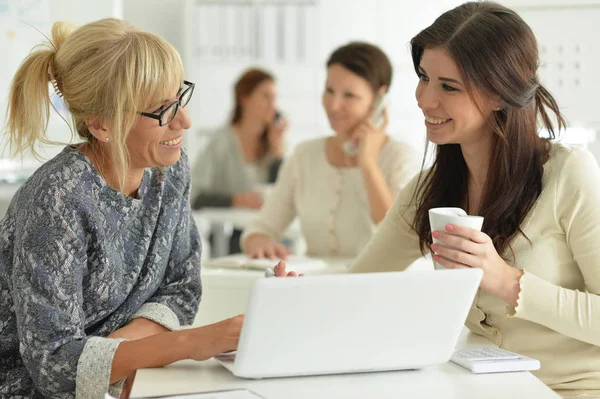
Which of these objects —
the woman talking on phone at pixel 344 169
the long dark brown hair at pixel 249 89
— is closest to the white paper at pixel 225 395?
the woman talking on phone at pixel 344 169

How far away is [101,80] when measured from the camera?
1.57 m

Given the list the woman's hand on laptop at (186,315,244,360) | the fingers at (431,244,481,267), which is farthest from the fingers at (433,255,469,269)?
the woman's hand on laptop at (186,315,244,360)

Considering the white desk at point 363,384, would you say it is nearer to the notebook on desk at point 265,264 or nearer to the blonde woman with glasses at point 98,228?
the blonde woman with glasses at point 98,228

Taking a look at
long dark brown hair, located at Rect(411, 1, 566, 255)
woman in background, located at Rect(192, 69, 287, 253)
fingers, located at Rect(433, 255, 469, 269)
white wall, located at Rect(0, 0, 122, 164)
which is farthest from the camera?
woman in background, located at Rect(192, 69, 287, 253)

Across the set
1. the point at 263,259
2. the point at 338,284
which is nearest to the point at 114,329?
the point at 338,284

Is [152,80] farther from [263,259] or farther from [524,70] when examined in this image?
[263,259]

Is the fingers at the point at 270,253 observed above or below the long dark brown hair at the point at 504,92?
Answer: below

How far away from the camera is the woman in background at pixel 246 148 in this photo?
5.70 meters

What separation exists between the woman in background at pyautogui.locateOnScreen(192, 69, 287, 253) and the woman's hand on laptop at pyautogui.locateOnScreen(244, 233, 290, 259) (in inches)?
94.3

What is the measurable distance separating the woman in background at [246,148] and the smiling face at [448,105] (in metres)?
3.70

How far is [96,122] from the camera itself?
161 cm

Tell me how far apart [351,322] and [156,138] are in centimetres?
57

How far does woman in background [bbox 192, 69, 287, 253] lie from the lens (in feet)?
18.7

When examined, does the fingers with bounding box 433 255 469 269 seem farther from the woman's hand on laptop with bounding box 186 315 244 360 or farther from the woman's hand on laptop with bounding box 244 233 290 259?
the woman's hand on laptop with bounding box 244 233 290 259
